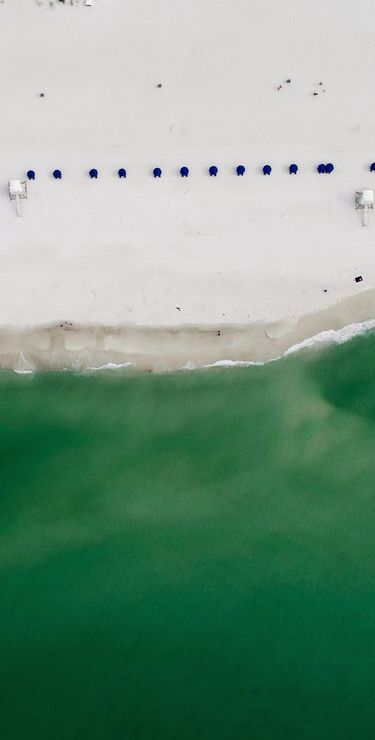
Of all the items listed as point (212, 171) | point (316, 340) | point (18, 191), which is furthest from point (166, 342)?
point (18, 191)

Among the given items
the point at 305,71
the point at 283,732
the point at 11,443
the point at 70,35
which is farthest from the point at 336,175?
the point at 283,732

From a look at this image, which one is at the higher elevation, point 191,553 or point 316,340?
point 316,340

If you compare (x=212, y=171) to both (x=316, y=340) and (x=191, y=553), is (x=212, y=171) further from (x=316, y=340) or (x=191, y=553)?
(x=191, y=553)

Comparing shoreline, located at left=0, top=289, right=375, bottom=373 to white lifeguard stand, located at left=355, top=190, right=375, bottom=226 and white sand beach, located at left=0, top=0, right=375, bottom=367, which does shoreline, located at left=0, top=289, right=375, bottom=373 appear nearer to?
white sand beach, located at left=0, top=0, right=375, bottom=367

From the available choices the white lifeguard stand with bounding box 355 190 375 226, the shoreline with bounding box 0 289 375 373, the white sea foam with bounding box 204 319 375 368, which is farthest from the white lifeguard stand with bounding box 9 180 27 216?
the white lifeguard stand with bounding box 355 190 375 226

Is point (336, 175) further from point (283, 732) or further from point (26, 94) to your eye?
point (283, 732)
